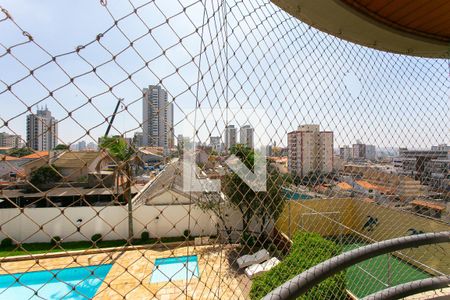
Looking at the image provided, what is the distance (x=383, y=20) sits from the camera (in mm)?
1347

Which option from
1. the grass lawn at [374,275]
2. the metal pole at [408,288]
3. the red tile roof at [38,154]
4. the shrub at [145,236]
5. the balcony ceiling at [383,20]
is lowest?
the shrub at [145,236]

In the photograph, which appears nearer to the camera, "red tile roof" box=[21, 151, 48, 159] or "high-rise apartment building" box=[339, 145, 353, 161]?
"red tile roof" box=[21, 151, 48, 159]

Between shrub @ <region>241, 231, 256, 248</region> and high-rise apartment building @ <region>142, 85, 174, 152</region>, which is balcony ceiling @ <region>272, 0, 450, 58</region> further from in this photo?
shrub @ <region>241, 231, 256, 248</region>

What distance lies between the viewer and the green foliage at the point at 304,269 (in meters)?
3.29

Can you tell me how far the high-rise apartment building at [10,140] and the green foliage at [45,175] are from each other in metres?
0.11

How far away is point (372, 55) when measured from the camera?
1642 millimetres

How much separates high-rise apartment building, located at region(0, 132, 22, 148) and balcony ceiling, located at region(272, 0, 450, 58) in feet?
3.99

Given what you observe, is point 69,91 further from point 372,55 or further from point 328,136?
point 372,55

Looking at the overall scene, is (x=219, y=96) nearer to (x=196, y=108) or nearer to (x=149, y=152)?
(x=196, y=108)

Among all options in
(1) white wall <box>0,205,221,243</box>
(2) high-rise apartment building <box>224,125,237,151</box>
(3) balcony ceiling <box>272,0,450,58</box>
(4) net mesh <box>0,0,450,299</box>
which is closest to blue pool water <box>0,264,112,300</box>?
(1) white wall <box>0,205,221,243</box>

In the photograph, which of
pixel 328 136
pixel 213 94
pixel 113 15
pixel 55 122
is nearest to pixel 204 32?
pixel 213 94

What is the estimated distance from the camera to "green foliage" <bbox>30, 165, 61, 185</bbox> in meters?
0.82

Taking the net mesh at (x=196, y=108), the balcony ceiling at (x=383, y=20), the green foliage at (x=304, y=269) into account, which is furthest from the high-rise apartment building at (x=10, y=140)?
the green foliage at (x=304, y=269)

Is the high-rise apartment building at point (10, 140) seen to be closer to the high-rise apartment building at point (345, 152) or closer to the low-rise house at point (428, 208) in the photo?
the high-rise apartment building at point (345, 152)
